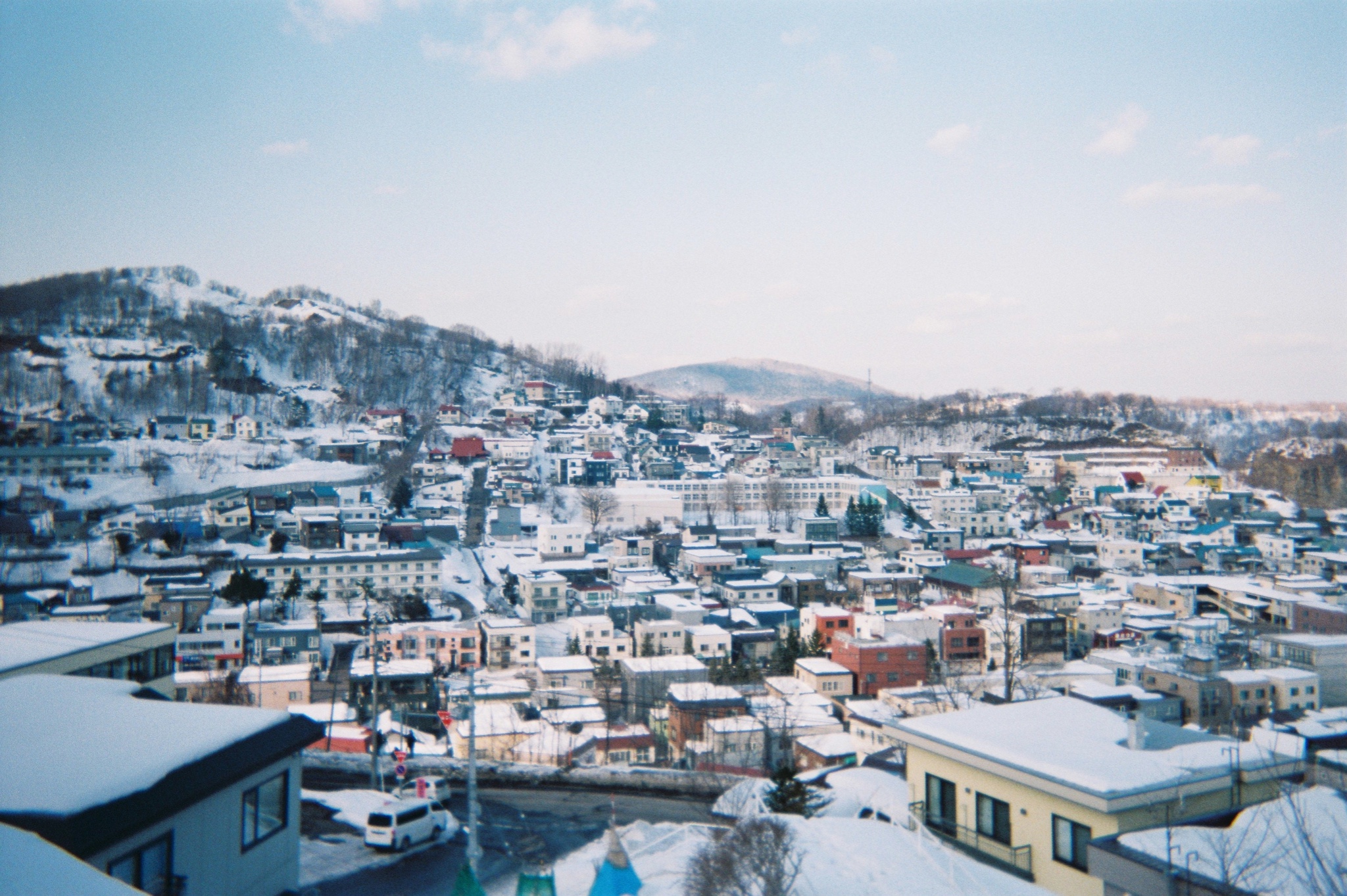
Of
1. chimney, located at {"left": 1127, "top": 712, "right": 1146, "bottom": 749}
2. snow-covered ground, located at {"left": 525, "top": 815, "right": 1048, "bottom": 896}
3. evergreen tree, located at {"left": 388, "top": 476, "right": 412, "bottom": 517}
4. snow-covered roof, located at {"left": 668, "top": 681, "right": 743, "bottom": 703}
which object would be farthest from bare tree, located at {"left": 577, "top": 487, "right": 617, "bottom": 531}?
chimney, located at {"left": 1127, "top": 712, "right": 1146, "bottom": 749}

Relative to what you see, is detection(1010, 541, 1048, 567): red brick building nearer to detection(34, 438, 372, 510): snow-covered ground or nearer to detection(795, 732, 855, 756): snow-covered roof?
detection(795, 732, 855, 756): snow-covered roof

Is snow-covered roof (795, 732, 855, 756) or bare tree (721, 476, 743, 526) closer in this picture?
snow-covered roof (795, 732, 855, 756)

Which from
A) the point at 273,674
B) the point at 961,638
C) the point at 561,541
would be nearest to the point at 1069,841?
the point at 273,674

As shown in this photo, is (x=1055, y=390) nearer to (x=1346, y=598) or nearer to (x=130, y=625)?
(x=1346, y=598)

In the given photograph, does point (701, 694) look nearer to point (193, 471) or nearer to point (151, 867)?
point (151, 867)

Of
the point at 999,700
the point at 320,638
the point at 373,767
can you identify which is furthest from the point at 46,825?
the point at 320,638

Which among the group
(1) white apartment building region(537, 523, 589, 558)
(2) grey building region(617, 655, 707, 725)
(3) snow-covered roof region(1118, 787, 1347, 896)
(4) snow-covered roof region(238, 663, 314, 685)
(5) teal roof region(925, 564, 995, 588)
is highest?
(3) snow-covered roof region(1118, 787, 1347, 896)
